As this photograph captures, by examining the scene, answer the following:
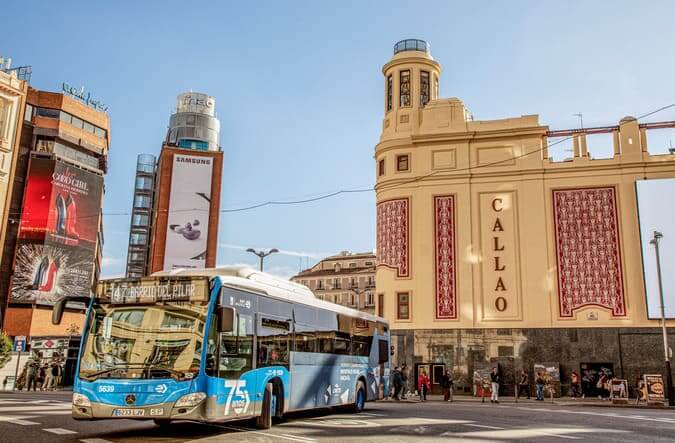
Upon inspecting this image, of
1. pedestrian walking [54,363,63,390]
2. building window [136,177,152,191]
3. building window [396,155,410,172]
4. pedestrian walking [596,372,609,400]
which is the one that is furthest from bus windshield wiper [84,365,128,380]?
building window [136,177,152,191]

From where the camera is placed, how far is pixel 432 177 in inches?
1474

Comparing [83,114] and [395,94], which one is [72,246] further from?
[395,94]

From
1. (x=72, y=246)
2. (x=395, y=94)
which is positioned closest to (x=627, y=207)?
(x=395, y=94)

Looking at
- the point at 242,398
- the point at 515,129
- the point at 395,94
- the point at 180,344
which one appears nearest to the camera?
the point at 180,344

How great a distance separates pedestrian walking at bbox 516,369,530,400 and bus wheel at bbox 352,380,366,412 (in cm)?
1466

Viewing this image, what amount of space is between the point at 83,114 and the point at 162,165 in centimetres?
1144

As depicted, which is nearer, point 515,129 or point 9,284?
point 515,129

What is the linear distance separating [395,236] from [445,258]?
10.5 feet

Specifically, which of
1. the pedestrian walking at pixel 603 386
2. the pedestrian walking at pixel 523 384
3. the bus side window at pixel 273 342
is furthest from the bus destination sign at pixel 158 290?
the pedestrian walking at pixel 603 386

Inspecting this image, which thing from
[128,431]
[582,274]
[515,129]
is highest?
[515,129]

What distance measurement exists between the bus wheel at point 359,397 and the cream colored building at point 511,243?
54.8 ft

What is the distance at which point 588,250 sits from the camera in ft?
113

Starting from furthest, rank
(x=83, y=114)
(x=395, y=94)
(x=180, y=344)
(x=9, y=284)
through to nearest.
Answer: (x=83, y=114) < (x=9, y=284) < (x=395, y=94) < (x=180, y=344)

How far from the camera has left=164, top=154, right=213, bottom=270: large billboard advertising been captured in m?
67.6
